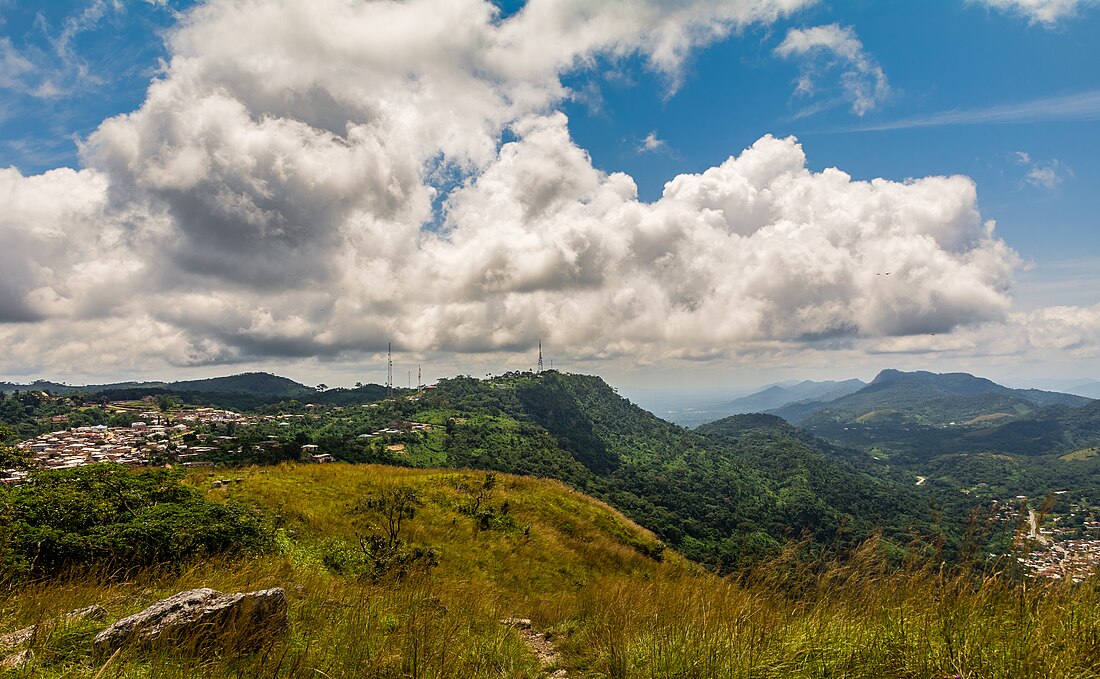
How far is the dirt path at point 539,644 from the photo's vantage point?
627 cm

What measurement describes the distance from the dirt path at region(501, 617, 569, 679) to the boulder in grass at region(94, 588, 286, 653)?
3603 mm

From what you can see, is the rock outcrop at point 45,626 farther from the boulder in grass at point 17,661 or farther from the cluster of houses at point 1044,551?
the cluster of houses at point 1044,551

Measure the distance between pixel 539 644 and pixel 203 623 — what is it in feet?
17.0

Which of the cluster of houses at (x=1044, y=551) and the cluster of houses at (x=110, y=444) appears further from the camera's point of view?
the cluster of houses at (x=110, y=444)

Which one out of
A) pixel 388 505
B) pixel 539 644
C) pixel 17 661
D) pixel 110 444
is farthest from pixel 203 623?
pixel 110 444

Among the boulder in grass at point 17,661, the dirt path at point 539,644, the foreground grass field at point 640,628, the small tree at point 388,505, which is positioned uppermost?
the boulder in grass at point 17,661

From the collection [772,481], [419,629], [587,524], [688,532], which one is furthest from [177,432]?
[772,481]

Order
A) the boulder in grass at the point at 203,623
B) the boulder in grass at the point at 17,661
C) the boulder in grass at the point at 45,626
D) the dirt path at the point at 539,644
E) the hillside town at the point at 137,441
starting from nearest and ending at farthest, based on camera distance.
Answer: the boulder in grass at the point at 17,661 → the boulder in grass at the point at 45,626 → the boulder in grass at the point at 203,623 → the dirt path at the point at 539,644 → the hillside town at the point at 137,441

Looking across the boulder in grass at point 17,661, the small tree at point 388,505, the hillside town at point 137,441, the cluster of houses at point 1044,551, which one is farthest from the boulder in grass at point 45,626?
the hillside town at point 137,441

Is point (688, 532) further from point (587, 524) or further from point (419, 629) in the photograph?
point (419, 629)

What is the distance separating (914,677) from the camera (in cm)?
416

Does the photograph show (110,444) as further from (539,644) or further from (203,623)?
(539,644)

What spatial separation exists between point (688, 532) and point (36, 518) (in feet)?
323

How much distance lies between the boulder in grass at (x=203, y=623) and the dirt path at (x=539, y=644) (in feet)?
11.8
